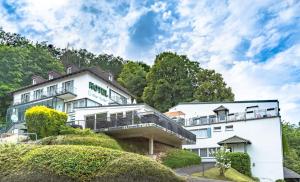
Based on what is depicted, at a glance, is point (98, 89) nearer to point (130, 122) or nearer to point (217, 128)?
point (217, 128)

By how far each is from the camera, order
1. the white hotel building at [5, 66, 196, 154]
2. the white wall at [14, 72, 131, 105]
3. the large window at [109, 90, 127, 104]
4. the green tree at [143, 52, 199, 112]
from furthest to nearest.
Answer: the green tree at [143, 52, 199, 112], the large window at [109, 90, 127, 104], the white wall at [14, 72, 131, 105], the white hotel building at [5, 66, 196, 154]

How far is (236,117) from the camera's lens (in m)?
46.6

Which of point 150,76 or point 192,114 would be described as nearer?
point 192,114

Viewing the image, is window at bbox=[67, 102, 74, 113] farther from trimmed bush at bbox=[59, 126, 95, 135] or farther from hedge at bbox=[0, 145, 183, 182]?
hedge at bbox=[0, 145, 183, 182]

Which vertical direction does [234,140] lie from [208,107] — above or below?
below

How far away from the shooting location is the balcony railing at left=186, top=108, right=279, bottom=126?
147ft

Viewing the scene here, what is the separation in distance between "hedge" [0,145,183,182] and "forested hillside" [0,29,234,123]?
148 ft

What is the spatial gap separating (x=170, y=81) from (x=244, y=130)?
25675 mm

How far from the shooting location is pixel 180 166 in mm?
30609

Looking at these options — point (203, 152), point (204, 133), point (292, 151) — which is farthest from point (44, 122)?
point (292, 151)

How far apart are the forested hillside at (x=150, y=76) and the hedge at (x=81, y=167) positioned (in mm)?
45217

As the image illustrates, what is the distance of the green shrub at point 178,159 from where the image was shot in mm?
29750

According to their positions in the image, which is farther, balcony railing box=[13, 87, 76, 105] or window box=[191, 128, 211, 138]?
balcony railing box=[13, 87, 76, 105]

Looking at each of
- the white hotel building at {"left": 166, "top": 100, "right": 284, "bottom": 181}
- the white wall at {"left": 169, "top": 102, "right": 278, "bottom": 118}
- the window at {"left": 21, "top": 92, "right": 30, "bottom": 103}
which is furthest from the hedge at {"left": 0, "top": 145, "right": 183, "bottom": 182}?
the window at {"left": 21, "top": 92, "right": 30, "bottom": 103}
